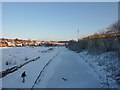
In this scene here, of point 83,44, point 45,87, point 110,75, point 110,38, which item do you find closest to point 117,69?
point 110,75

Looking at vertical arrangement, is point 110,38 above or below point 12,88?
above

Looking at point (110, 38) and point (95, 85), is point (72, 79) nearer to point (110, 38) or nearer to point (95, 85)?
point (95, 85)

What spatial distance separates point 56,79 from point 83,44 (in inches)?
1317

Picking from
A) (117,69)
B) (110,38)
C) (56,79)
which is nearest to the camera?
(56,79)

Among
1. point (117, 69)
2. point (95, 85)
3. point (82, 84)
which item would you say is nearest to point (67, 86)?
point (82, 84)

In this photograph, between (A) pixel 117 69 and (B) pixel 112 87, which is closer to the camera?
(B) pixel 112 87

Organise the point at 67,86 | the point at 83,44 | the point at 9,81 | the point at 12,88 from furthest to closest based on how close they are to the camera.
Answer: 1. the point at 83,44
2. the point at 9,81
3. the point at 67,86
4. the point at 12,88

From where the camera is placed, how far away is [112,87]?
1022 centimetres

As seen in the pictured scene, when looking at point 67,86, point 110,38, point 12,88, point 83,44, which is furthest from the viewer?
point 83,44

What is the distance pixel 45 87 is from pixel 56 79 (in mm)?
2136

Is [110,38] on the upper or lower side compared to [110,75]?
upper

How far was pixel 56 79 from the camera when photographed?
41.2 feet

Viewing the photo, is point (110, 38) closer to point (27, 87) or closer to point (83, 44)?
point (27, 87)

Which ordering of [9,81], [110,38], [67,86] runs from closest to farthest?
1. [67,86]
2. [9,81]
3. [110,38]
